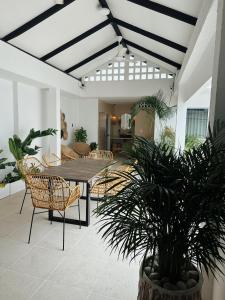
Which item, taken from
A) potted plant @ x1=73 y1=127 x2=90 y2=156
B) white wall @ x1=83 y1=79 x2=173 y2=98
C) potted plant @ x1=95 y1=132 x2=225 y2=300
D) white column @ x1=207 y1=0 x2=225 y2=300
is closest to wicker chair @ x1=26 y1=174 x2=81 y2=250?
potted plant @ x1=95 y1=132 x2=225 y2=300

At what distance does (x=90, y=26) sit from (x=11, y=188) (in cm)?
377

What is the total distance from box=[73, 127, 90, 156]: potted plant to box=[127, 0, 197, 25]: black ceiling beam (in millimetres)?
5043

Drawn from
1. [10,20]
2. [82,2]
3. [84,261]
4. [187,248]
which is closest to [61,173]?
[84,261]

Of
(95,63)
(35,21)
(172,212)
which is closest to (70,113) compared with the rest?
(95,63)

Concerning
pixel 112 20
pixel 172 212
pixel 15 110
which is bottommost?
pixel 172 212

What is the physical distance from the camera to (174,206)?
4.01ft

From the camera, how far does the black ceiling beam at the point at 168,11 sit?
10.4 feet

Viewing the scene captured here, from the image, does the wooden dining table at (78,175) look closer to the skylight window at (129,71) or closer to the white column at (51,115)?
the white column at (51,115)

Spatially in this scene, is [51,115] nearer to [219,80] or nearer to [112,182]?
[112,182]

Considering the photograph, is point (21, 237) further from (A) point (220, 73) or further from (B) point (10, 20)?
(B) point (10, 20)

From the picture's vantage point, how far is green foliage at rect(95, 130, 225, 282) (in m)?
1.17

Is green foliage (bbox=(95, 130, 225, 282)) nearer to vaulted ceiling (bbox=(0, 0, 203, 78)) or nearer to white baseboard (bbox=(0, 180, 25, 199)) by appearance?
vaulted ceiling (bbox=(0, 0, 203, 78))

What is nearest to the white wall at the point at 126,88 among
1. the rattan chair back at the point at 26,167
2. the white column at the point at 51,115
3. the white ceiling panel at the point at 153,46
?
the white ceiling panel at the point at 153,46

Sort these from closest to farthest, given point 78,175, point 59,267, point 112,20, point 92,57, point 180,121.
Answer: point 59,267 < point 78,175 < point 112,20 < point 92,57 < point 180,121
